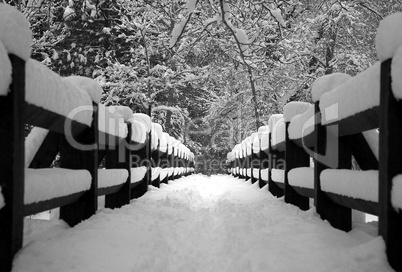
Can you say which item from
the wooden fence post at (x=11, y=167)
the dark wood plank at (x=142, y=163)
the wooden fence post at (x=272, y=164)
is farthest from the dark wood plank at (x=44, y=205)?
the wooden fence post at (x=272, y=164)

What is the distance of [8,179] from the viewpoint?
208 cm

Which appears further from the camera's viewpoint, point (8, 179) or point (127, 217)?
point (127, 217)

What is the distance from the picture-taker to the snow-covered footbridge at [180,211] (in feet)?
7.12

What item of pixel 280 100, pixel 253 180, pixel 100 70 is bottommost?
pixel 253 180

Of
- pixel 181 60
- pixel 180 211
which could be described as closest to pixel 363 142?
pixel 180 211

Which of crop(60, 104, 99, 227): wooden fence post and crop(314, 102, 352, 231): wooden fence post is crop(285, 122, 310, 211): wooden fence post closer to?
crop(314, 102, 352, 231): wooden fence post

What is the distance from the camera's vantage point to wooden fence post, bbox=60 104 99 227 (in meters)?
3.67

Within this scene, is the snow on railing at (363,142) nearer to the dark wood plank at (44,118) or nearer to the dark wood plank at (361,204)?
the dark wood plank at (361,204)

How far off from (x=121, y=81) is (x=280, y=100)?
7860 millimetres

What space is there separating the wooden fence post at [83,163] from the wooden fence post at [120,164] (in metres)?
1.48

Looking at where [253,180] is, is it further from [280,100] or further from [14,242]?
[14,242]

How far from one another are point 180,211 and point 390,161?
3.32 meters

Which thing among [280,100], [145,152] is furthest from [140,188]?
[280,100]

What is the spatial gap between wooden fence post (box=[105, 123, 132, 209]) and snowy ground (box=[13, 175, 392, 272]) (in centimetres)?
114
